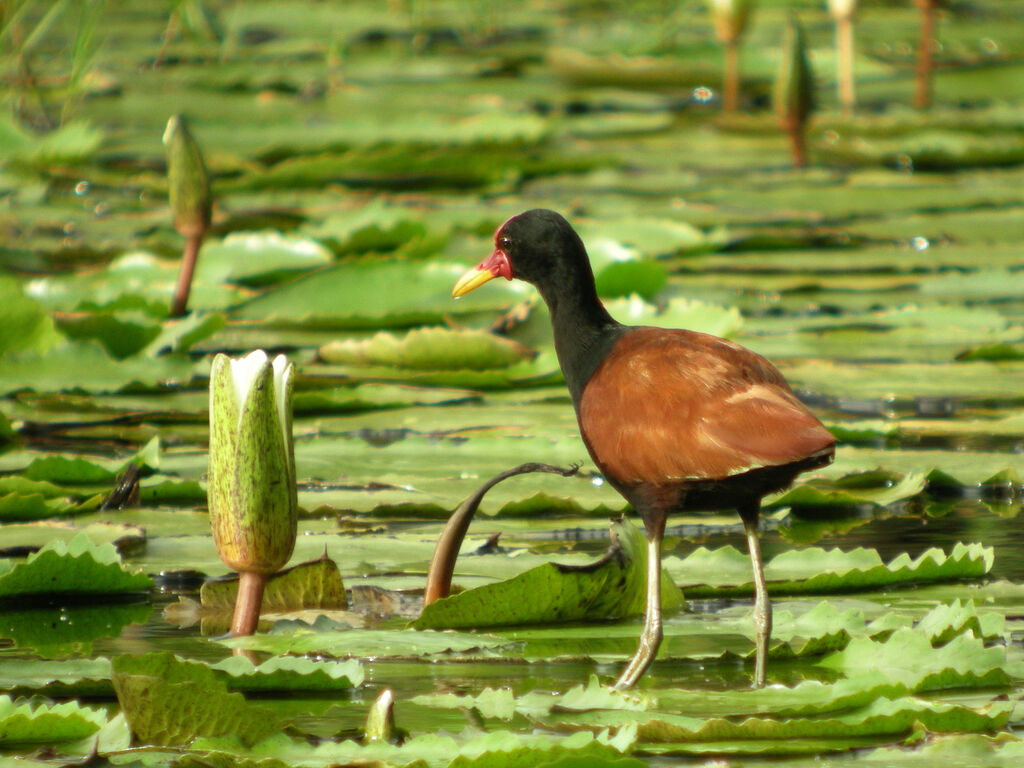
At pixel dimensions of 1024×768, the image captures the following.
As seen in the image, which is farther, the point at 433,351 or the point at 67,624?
the point at 433,351

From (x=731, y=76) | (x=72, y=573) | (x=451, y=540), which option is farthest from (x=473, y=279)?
(x=731, y=76)

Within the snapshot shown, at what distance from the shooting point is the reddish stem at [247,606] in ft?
5.79

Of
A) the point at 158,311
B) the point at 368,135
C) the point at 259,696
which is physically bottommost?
the point at 259,696

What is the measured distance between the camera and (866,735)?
1.44 m

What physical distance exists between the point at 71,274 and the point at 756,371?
8.62 feet

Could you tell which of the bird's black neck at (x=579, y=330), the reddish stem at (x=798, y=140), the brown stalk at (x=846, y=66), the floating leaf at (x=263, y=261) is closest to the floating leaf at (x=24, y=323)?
the floating leaf at (x=263, y=261)

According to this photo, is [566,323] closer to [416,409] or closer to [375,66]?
[416,409]

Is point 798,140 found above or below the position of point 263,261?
above

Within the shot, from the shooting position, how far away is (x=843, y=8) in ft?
18.0

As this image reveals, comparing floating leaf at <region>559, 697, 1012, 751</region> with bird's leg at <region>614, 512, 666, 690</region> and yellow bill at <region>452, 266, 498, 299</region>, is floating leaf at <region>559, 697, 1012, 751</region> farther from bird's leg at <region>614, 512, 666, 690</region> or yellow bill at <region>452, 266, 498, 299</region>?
yellow bill at <region>452, 266, 498, 299</region>

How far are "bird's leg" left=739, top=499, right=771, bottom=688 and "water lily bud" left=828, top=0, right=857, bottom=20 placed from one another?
400cm

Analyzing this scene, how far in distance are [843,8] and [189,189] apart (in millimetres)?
3099

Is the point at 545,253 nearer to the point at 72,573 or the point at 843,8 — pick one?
the point at 72,573

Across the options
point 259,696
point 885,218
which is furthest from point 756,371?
point 885,218
